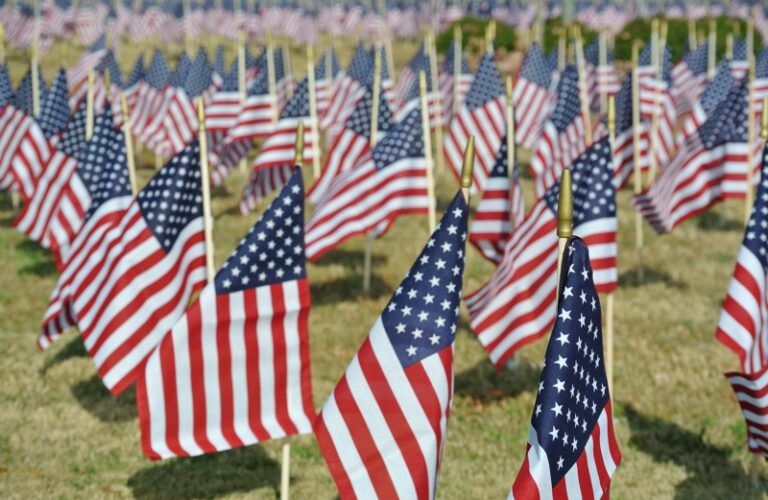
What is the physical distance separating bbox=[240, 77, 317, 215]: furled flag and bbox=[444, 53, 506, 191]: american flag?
2.10 metres

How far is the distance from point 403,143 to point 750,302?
4391 mm

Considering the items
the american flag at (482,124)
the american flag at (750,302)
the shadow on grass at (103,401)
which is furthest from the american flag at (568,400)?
the american flag at (482,124)

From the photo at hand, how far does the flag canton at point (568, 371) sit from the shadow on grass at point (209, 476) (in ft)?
12.0

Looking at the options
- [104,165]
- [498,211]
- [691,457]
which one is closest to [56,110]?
[104,165]

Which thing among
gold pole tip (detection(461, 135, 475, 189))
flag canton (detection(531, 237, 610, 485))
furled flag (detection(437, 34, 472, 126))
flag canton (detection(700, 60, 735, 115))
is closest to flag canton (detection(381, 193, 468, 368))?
gold pole tip (detection(461, 135, 475, 189))

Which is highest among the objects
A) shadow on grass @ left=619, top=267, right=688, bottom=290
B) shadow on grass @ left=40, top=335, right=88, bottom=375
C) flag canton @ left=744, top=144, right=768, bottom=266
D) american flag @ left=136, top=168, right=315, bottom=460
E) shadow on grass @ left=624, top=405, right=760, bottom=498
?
flag canton @ left=744, top=144, right=768, bottom=266

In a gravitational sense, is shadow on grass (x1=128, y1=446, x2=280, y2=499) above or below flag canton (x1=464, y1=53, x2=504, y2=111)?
below

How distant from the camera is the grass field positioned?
848cm

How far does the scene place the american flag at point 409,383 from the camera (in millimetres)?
5828

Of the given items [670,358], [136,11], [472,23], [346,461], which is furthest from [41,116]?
[136,11]

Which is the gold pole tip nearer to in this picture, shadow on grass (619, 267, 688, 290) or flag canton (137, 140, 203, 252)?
flag canton (137, 140, 203, 252)

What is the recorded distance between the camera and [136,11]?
47125 millimetres

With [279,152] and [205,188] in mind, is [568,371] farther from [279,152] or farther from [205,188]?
[279,152]

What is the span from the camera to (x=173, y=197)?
311 inches
